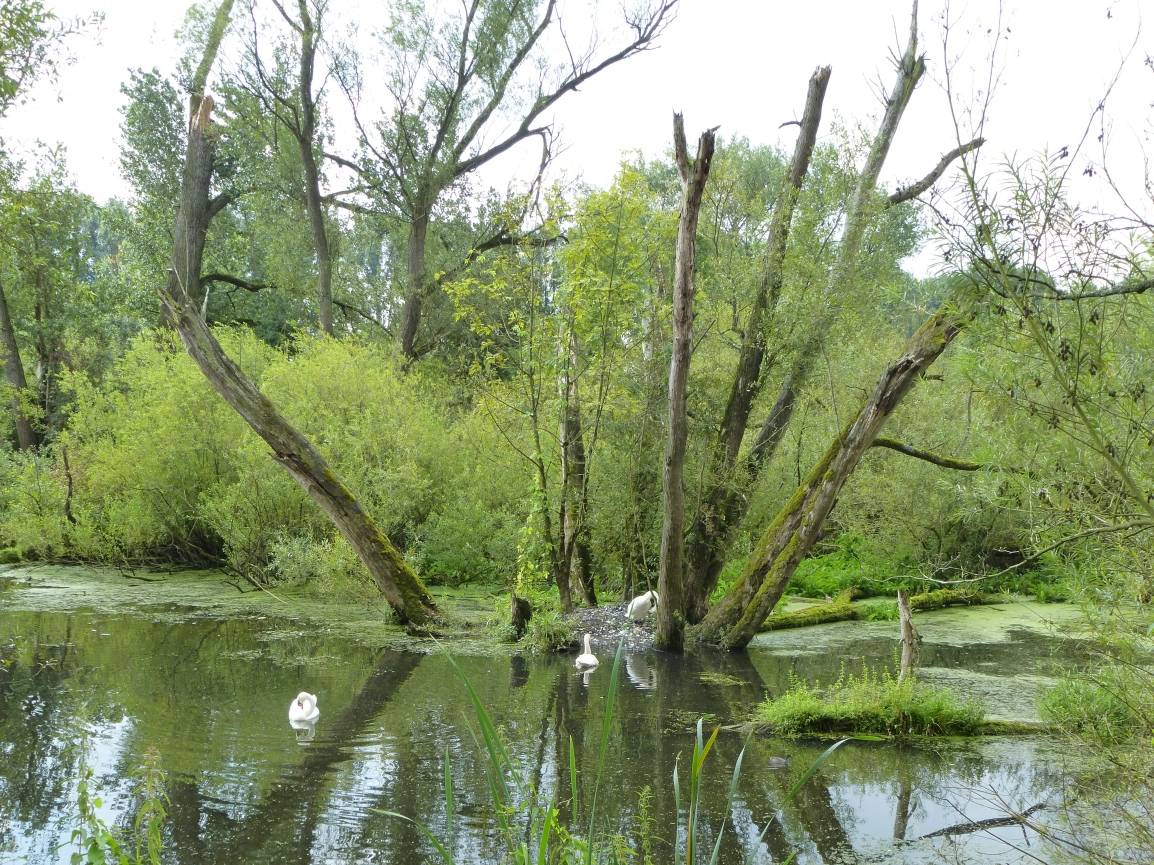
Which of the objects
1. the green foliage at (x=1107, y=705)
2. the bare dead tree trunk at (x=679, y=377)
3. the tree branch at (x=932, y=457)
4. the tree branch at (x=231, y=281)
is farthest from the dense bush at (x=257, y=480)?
the green foliage at (x=1107, y=705)

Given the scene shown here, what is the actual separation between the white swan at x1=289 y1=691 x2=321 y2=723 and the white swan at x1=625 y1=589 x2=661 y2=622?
499 cm

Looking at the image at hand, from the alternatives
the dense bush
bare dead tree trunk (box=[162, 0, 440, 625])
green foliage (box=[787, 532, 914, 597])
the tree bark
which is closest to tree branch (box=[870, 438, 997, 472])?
green foliage (box=[787, 532, 914, 597])

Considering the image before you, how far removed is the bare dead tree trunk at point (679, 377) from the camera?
977cm

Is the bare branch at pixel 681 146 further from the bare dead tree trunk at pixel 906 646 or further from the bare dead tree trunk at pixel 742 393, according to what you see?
the bare dead tree trunk at pixel 906 646

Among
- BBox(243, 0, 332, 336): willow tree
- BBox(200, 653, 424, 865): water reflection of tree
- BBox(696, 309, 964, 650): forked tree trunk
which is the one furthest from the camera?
BBox(243, 0, 332, 336): willow tree

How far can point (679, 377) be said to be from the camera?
10352mm

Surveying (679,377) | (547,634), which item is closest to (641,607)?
(547,634)

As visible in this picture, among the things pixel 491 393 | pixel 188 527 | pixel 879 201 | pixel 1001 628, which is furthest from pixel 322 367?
pixel 1001 628

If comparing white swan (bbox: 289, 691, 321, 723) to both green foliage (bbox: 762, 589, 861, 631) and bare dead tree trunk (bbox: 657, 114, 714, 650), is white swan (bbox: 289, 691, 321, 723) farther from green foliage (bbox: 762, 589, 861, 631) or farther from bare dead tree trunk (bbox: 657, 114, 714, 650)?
green foliage (bbox: 762, 589, 861, 631)

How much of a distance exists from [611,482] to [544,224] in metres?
3.40

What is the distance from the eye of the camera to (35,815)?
5215 mm

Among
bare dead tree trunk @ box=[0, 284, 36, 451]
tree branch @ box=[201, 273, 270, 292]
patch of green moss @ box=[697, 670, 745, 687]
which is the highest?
tree branch @ box=[201, 273, 270, 292]

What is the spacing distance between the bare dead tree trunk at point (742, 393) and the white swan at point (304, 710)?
582cm

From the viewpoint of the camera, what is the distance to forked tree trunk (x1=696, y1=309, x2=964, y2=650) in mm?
8898
